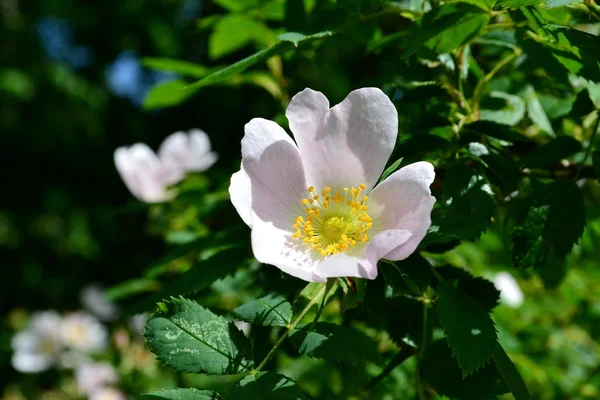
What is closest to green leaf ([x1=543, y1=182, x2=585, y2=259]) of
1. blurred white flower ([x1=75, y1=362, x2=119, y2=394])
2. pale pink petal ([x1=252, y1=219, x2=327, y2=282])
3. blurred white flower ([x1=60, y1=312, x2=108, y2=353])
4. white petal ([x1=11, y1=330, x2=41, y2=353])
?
pale pink petal ([x1=252, y1=219, x2=327, y2=282])

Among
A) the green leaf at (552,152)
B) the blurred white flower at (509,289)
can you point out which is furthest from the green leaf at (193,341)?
the blurred white flower at (509,289)

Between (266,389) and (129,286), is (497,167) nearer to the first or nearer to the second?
(266,389)

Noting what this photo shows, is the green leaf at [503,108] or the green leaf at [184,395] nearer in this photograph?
the green leaf at [184,395]

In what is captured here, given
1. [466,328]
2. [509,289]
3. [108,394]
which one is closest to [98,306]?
[108,394]

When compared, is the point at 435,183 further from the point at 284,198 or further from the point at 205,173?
the point at 205,173

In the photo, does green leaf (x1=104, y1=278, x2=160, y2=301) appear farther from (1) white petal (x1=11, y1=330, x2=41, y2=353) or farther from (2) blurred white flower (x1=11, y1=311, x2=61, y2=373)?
(1) white petal (x1=11, y1=330, x2=41, y2=353)

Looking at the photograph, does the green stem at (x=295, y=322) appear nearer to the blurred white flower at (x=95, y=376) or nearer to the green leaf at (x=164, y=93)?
the green leaf at (x=164, y=93)

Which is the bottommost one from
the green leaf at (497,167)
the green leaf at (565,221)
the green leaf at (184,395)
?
the green leaf at (184,395)

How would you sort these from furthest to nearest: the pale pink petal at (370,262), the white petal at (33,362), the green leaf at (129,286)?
the white petal at (33,362)
the green leaf at (129,286)
the pale pink petal at (370,262)
